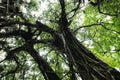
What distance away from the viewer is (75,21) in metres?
8.19

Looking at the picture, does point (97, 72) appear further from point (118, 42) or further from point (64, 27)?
point (118, 42)

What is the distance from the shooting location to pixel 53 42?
4.77 meters

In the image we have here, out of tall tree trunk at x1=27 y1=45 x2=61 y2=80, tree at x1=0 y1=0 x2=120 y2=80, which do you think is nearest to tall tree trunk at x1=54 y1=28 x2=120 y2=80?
tree at x1=0 y1=0 x2=120 y2=80

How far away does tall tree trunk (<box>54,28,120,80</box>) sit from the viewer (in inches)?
153

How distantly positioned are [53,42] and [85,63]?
935 millimetres

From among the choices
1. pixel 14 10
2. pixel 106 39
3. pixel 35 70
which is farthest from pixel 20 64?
pixel 106 39

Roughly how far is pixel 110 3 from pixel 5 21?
91.0 inches

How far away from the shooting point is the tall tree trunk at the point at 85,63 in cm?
388

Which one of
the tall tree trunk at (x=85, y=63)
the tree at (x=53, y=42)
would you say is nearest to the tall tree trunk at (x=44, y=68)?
the tree at (x=53, y=42)

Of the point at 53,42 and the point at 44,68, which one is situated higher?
the point at 53,42

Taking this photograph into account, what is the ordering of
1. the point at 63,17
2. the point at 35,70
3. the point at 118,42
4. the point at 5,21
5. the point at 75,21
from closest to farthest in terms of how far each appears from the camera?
the point at 63,17 → the point at 5,21 → the point at 35,70 → the point at 118,42 → the point at 75,21

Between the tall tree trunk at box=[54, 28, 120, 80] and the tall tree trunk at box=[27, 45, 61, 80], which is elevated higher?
the tall tree trunk at box=[54, 28, 120, 80]

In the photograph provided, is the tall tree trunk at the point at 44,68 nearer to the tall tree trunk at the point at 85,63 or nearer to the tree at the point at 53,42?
the tree at the point at 53,42

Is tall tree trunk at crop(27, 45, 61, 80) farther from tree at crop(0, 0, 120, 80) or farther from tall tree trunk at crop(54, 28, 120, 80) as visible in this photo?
tall tree trunk at crop(54, 28, 120, 80)
